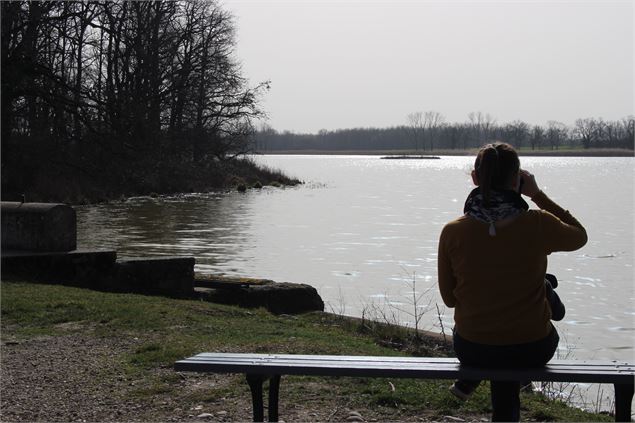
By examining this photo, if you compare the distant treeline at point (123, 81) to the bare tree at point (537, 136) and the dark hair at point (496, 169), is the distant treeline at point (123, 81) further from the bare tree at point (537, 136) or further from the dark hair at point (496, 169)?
the bare tree at point (537, 136)

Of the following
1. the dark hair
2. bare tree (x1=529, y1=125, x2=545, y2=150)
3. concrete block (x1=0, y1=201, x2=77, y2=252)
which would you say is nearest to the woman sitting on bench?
the dark hair

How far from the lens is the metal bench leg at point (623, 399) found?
3717 mm

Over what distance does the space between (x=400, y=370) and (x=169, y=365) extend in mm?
2700

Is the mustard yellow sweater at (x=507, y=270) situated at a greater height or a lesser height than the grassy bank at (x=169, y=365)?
greater

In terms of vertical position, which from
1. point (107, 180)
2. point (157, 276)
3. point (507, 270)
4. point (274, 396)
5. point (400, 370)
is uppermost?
point (507, 270)

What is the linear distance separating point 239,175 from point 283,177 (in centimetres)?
411

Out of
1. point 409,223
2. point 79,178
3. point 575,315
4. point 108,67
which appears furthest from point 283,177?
point 575,315

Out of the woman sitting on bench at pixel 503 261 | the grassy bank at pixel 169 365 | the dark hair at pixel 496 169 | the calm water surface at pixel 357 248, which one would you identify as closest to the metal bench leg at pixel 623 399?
the woman sitting on bench at pixel 503 261

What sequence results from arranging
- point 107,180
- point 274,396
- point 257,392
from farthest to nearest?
point 107,180, point 274,396, point 257,392

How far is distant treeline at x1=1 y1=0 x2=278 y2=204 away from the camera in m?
30.6

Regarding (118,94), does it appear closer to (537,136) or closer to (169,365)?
(169,365)

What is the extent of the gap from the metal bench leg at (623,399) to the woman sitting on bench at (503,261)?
18.2 inches

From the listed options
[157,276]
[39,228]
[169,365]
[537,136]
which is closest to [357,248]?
[157,276]

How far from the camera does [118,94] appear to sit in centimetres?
3622
